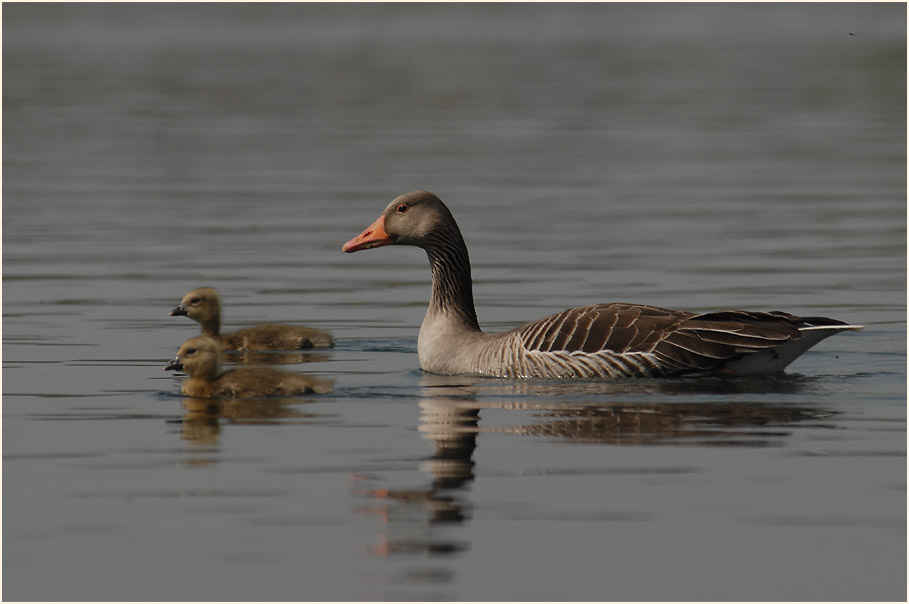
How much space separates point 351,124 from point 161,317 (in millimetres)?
27742

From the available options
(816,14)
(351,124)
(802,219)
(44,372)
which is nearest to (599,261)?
(802,219)

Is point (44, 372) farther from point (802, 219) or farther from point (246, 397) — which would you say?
point (802, 219)

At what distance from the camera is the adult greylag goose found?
15.0 meters

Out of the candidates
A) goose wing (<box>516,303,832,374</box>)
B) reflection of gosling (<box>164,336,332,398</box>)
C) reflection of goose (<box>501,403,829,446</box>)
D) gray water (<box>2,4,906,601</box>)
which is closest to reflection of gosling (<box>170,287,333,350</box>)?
gray water (<box>2,4,906,601</box>)

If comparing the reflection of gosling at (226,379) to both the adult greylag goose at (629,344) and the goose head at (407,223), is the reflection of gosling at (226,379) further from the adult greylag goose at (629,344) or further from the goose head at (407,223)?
the goose head at (407,223)

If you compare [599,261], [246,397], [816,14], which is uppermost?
[816,14]

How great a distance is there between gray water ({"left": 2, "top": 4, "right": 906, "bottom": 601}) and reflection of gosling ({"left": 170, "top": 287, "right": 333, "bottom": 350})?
10.7 inches

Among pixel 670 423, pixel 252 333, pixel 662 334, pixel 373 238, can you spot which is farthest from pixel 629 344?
pixel 252 333

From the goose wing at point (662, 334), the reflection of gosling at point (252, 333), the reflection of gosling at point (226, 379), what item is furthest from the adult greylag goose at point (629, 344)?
the reflection of gosling at point (226, 379)

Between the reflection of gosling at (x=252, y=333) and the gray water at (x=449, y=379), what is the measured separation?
27 cm

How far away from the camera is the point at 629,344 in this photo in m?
15.4

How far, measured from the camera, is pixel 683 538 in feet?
33.1

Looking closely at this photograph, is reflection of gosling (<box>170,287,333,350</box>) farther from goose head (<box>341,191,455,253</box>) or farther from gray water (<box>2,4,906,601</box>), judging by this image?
goose head (<box>341,191,455,253</box>)

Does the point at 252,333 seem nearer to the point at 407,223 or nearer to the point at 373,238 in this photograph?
the point at 373,238
